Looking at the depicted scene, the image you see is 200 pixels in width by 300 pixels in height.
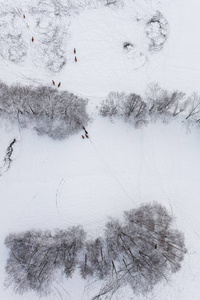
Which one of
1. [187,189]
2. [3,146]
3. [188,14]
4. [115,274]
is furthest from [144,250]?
[188,14]

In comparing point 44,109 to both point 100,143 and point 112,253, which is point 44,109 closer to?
point 100,143

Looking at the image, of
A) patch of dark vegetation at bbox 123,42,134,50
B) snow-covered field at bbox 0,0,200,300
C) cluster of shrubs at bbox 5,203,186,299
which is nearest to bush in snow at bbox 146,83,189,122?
snow-covered field at bbox 0,0,200,300

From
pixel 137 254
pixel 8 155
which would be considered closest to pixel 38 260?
pixel 137 254

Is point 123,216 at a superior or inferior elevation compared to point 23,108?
inferior

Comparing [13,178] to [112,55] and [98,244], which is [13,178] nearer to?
[98,244]

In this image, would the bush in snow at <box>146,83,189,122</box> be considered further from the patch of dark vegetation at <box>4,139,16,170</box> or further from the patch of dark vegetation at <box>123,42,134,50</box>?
the patch of dark vegetation at <box>4,139,16,170</box>
